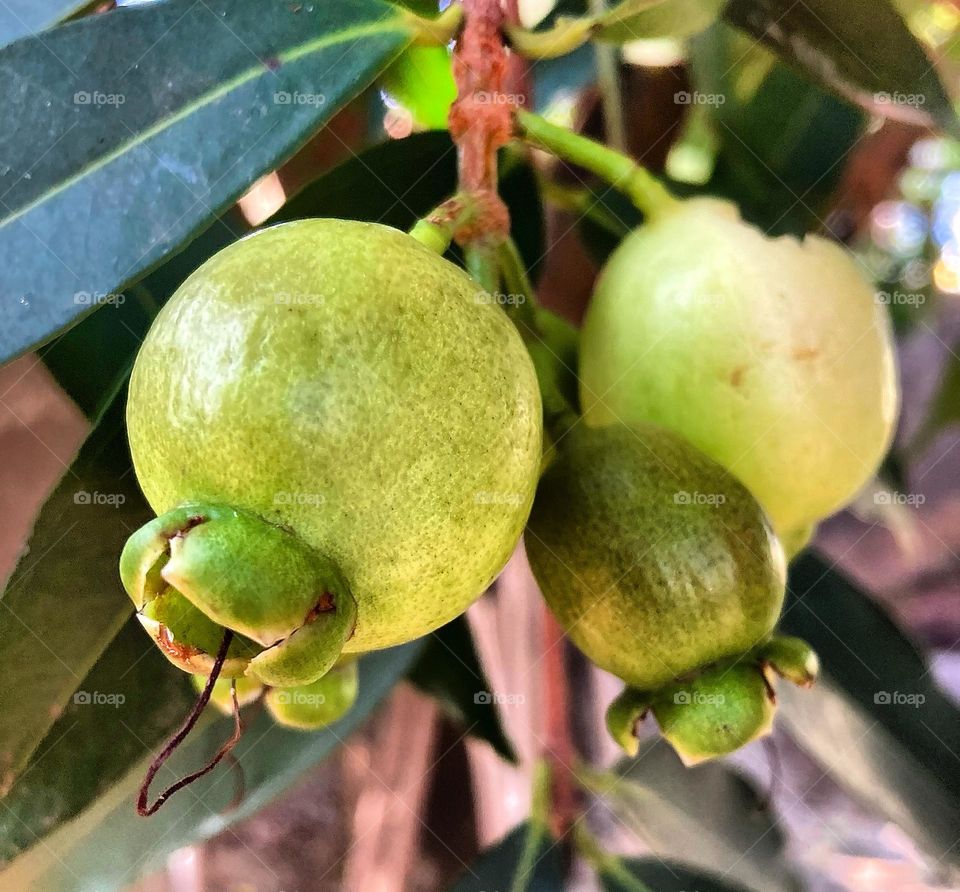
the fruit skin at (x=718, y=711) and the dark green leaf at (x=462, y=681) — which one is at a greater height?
the fruit skin at (x=718, y=711)

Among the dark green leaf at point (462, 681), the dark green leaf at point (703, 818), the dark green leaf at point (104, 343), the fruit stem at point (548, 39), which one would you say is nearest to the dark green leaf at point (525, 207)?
the fruit stem at point (548, 39)

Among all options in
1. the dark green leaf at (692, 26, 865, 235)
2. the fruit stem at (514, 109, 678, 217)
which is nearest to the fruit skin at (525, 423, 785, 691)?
the fruit stem at (514, 109, 678, 217)

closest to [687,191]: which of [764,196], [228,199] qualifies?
[764,196]

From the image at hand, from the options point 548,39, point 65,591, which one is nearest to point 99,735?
point 65,591

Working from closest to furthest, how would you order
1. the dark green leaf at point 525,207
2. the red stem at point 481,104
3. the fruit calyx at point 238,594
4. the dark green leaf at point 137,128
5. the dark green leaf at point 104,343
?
the fruit calyx at point 238,594 < the dark green leaf at point 137,128 < the red stem at point 481,104 < the dark green leaf at point 104,343 < the dark green leaf at point 525,207

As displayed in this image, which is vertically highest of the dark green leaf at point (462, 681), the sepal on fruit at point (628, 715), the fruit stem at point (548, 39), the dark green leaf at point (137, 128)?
the dark green leaf at point (137, 128)

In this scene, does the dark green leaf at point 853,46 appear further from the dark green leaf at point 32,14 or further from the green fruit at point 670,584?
the dark green leaf at point 32,14

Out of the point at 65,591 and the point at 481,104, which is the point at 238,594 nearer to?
the point at 65,591
